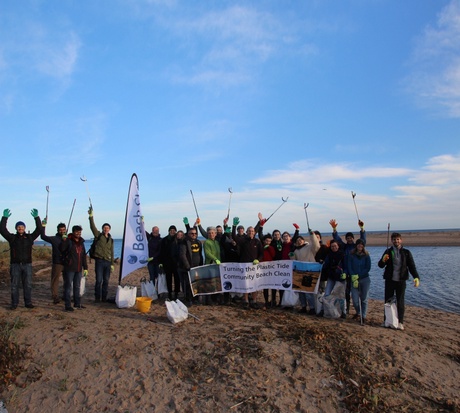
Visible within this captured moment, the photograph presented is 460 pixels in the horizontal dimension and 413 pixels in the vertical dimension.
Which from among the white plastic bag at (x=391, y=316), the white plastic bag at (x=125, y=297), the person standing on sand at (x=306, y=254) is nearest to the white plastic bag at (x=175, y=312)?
the white plastic bag at (x=125, y=297)

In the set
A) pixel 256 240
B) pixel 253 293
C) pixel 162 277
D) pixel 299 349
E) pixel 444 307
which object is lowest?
pixel 444 307

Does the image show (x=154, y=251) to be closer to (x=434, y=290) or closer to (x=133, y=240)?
(x=133, y=240)

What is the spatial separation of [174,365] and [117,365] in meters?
0.98

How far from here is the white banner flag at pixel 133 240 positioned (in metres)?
9.52

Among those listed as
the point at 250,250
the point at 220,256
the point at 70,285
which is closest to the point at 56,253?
the point at 70,285

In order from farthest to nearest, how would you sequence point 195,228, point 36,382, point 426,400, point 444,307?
point 444,307 → point 195,228 → point 36,382 → point 426,400

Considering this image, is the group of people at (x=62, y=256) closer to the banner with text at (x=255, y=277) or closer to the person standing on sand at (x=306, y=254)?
the banner with text at (x=255, y=277)

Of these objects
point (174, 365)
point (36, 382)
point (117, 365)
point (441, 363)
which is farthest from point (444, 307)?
point (36, 382)

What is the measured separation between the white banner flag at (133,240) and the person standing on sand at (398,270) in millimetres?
A: 6047

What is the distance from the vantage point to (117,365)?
6043 mm

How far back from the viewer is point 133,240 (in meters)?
9.66

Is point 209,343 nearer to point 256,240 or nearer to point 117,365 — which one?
point 117,365

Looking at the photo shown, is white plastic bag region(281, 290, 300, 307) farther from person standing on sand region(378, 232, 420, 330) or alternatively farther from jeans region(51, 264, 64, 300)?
jeans region(51, 264, 64, 300)

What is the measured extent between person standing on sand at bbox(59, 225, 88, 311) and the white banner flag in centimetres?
105
